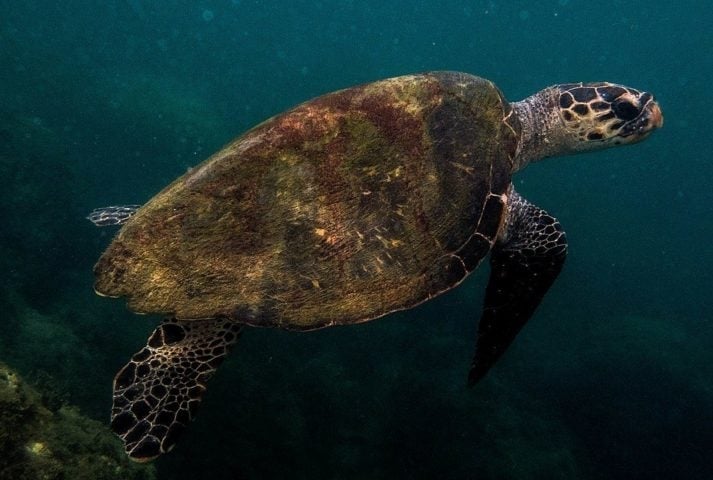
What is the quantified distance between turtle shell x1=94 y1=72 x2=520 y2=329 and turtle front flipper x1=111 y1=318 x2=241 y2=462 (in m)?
0.44

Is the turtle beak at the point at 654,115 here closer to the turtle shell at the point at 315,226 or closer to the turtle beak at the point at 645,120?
the turtle beak at the point at 645,120

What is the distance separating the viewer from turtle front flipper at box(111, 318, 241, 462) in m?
2.83

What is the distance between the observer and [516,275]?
3.65 m

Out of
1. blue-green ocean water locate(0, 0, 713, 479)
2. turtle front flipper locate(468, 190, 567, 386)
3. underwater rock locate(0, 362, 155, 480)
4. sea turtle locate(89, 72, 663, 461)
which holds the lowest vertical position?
blue-green ocean water locate(0, 0, 713, 479)

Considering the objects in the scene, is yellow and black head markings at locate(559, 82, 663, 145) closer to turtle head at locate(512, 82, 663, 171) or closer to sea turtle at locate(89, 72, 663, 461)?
turtle head at locate(512, 82, 663, 171)

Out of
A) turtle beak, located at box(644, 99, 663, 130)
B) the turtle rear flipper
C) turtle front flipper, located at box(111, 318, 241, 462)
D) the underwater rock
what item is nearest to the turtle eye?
turtle beak, located at box(644, 99, 663, 130)

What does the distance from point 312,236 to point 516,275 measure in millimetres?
1879

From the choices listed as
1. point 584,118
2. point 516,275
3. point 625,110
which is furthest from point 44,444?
point 625,110

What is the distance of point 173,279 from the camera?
9.41 feet

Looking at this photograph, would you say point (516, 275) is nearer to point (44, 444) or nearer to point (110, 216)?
point (44, 444)

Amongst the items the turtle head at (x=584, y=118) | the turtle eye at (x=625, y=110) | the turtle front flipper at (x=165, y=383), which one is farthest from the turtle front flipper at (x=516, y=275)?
the turtle front flipper at (x=165, y=383)

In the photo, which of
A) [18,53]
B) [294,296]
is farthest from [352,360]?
[18,53]

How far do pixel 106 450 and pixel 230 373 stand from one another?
338 centimetres

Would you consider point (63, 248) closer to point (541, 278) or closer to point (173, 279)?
point (173, 279)
